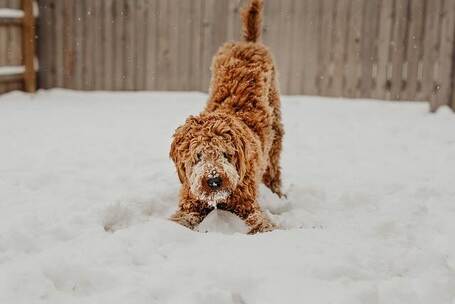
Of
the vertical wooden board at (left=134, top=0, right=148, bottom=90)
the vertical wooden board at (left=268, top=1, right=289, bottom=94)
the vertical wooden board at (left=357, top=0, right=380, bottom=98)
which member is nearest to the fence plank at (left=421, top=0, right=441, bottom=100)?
the vertical wooden board at (left=357, top=0, right=380, bottom=98)

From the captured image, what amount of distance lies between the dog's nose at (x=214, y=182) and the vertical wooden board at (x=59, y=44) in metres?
7.22

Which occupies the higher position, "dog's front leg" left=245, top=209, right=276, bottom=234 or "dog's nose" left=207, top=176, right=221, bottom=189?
"dog's nose" left=207, top=176, right=221, bottom=189

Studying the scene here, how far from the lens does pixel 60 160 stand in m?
5.19

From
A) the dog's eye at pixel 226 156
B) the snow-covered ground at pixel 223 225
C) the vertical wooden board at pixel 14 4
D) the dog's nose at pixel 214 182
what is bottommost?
the snow-covered ground at pixel 223 225

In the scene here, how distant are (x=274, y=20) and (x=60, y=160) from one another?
509 centimetres

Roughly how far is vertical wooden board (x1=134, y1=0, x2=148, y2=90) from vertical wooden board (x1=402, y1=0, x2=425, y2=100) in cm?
412

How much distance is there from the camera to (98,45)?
31.9 ft

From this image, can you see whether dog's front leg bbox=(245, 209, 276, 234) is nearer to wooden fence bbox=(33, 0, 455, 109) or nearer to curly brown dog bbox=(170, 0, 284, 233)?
curly brown dog bbox=(170, 0, 284, 233)

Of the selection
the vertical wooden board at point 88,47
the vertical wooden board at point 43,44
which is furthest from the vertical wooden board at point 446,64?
the vertical wooden board at point 43,44

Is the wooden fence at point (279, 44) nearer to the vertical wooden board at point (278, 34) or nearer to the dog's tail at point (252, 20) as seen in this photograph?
the vertical wooden board at point (278, 34)

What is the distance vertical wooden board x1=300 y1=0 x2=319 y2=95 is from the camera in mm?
9133

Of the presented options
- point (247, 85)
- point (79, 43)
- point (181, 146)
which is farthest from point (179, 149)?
point (79, 43)

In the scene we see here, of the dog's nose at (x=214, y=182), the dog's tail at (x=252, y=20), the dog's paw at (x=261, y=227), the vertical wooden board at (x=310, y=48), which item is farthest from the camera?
the vertical wooden board at (x=310, y=48)

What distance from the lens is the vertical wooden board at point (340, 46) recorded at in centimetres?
904
